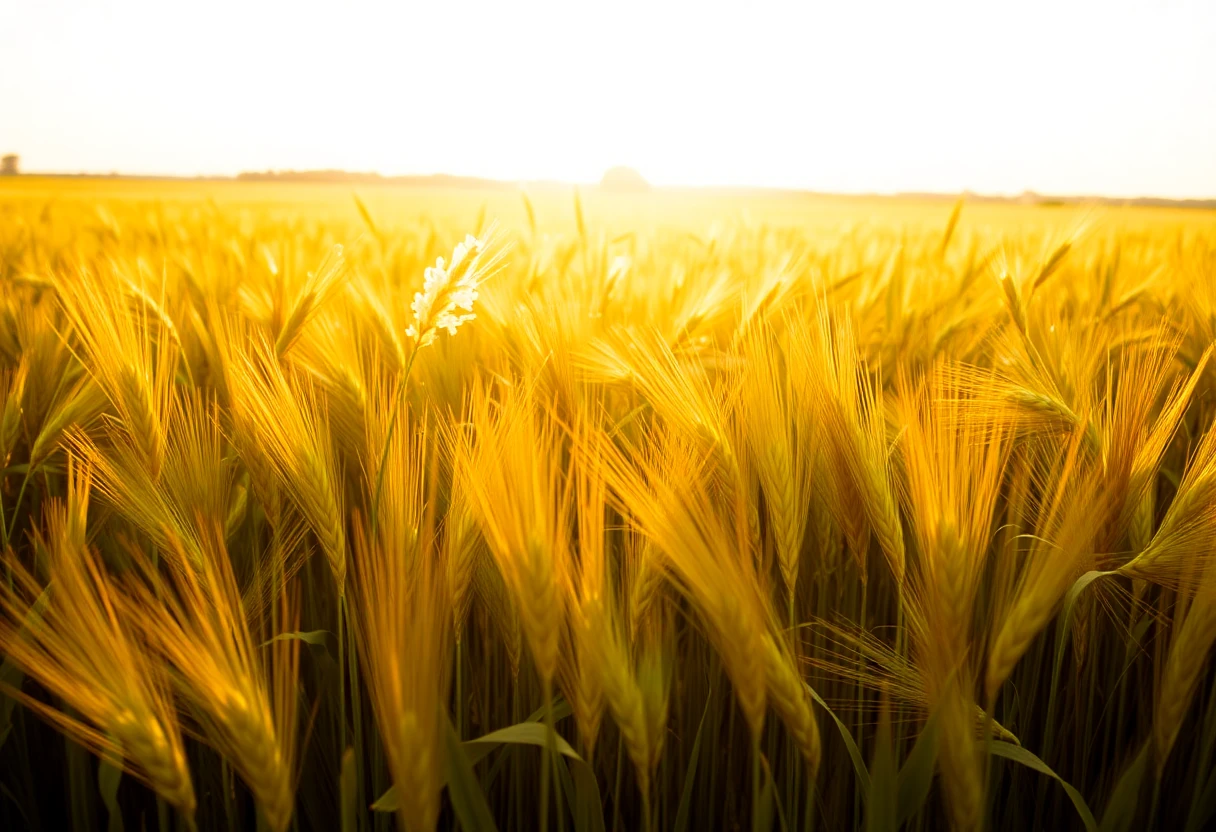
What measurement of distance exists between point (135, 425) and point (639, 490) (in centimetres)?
50

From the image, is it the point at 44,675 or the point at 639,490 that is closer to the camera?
the point at 44,675

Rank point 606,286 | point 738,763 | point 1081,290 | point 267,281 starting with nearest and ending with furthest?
point 738,763
point 606,286
point 267,281
point 1081,290

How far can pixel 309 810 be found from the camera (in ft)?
2.65

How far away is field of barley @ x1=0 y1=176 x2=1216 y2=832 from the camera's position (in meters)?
0.55

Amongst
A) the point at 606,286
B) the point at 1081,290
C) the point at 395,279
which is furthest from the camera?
the point at 395,279

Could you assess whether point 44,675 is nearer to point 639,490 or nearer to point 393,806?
point 393,806

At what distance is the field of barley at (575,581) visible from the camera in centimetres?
55

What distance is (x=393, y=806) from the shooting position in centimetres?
60

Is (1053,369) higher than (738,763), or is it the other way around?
(1053,369)

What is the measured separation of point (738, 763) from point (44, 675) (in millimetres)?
698

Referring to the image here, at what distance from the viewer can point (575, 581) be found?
2.13ft

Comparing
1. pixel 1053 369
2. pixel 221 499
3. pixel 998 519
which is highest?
pixel 1053 369

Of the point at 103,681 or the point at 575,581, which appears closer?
the point at 103,681

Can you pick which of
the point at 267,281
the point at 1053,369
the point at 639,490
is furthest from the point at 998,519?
the point at 267,281
